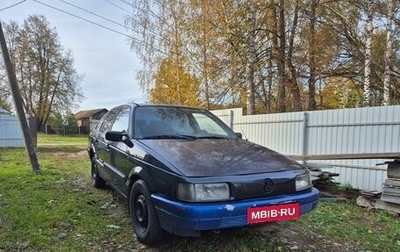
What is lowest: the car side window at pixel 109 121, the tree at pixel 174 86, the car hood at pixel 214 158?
the car hood at pixel 214 158

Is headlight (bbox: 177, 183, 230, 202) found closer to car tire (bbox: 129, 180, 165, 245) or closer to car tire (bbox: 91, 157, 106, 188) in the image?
car tire (bbox: 129, 180, 165, 245)

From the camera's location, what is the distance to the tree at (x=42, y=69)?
97.1 feet

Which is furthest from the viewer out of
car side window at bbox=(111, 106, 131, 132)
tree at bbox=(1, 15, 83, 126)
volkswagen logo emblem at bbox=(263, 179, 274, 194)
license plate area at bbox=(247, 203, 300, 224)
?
tree at bbox=(1, 15, 83, 126)

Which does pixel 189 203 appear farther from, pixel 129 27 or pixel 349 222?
pixel 129 27

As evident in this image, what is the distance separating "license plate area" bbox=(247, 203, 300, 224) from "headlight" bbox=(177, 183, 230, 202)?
0.86 feet

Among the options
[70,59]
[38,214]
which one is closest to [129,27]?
[38,214]

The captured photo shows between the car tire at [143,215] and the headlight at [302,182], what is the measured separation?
136 centimetres

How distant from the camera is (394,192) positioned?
181 inches

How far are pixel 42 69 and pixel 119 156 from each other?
32139mm

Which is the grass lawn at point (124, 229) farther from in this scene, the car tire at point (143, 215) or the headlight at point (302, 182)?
the headlight at point (302, 182)

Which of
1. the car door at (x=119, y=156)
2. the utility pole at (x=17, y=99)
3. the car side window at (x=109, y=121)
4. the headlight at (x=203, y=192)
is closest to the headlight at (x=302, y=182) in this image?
the headlight at (x=203, y=192)

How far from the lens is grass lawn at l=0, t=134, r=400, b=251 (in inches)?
127

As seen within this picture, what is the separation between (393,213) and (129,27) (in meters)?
13.1

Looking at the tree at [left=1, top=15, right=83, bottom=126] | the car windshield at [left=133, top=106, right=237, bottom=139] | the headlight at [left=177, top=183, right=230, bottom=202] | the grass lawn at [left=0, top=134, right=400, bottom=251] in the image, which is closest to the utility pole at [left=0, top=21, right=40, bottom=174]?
the grass lawn at [left=0, top=134, right=400, bottom=251]
